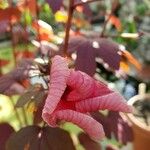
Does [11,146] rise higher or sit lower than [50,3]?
lower

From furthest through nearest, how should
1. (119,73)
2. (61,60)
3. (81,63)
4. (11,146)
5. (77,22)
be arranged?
(77,22)
(119,73)
(81,63)
(11,146)
(61,60)

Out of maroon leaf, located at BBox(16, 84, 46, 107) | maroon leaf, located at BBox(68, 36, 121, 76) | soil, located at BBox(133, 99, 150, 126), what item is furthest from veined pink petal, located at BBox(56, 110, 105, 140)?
soil, located at BBox(133, 99, 150, 126)

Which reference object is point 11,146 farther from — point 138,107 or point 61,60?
point 138,107

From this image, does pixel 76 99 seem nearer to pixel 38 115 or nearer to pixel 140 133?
pixel 38 115

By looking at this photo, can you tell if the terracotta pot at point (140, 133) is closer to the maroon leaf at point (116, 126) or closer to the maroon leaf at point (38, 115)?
the maroon leaf at point (116, 126)

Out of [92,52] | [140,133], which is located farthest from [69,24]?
[140,133]

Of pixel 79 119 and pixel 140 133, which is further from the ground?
pixel 79 119

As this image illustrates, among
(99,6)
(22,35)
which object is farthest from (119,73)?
(99,6)

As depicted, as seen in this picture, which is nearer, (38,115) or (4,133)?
(38,115)
